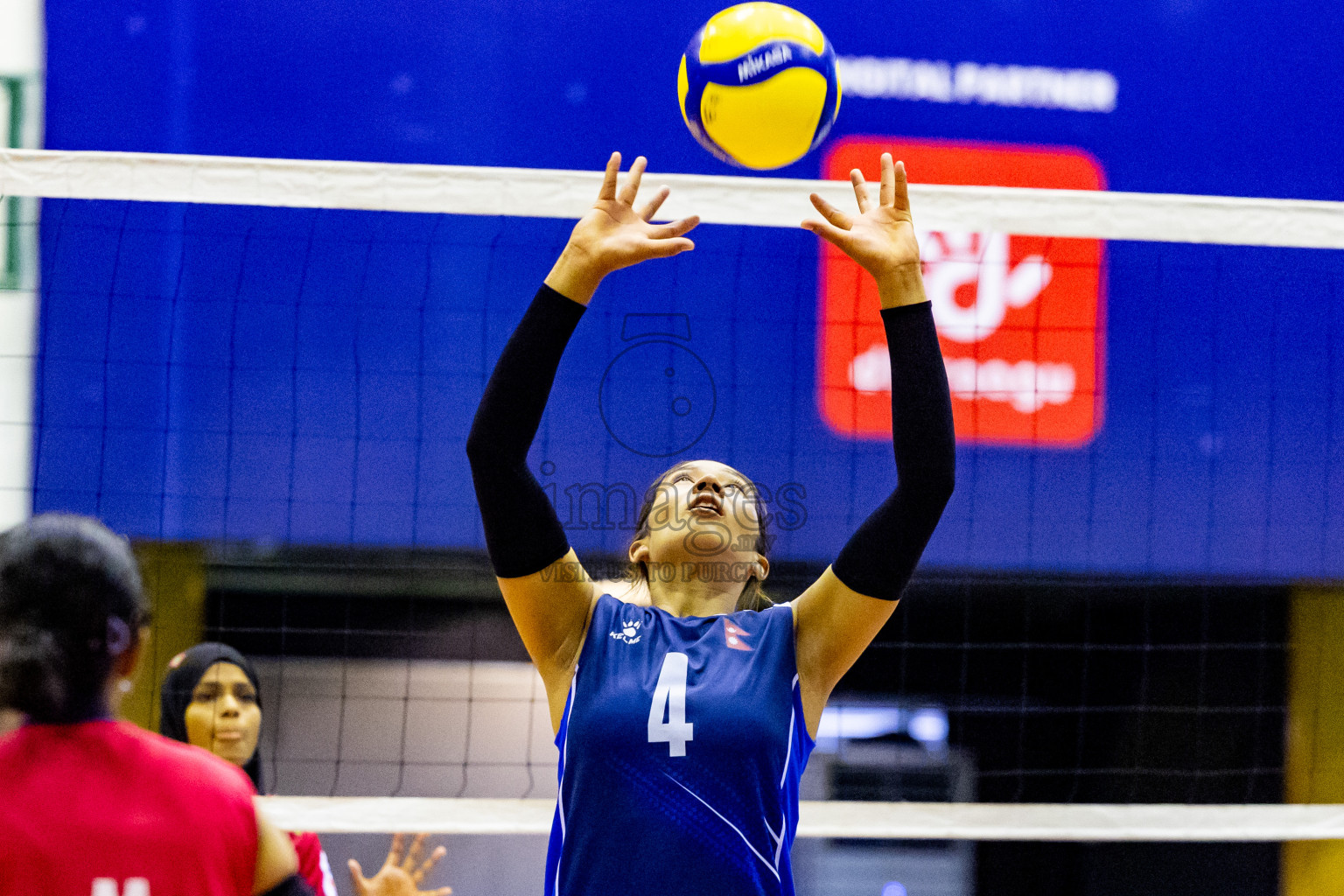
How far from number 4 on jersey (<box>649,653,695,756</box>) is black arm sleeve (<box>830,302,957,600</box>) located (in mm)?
347

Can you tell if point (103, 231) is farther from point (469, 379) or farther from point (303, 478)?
point (469, 379)

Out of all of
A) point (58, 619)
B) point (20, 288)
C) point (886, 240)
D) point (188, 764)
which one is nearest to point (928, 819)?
point (886, 240)

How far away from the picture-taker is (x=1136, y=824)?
13.4ft

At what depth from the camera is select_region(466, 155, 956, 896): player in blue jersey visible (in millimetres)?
1734

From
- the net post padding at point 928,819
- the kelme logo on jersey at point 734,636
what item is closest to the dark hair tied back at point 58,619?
the kelme logo on jersey at point 734,636

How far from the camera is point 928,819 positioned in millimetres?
3992

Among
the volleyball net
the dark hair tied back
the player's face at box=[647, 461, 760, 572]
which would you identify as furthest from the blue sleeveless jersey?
the volleyball net

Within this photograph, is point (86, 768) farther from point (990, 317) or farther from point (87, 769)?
point (990, 317)

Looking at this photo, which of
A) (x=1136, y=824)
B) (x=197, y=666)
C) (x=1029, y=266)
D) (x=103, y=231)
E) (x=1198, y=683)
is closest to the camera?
(x=197, y=666)

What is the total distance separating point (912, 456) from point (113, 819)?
119cm

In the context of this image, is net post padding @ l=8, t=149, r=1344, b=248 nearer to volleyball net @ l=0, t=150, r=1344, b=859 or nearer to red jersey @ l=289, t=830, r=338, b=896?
volleyball net @ l=0, t=150, r=1344, b=859

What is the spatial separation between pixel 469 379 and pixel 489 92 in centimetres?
128

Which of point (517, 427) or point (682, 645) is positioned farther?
point (682, 645)

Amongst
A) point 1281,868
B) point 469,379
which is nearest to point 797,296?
A: point 469,379
